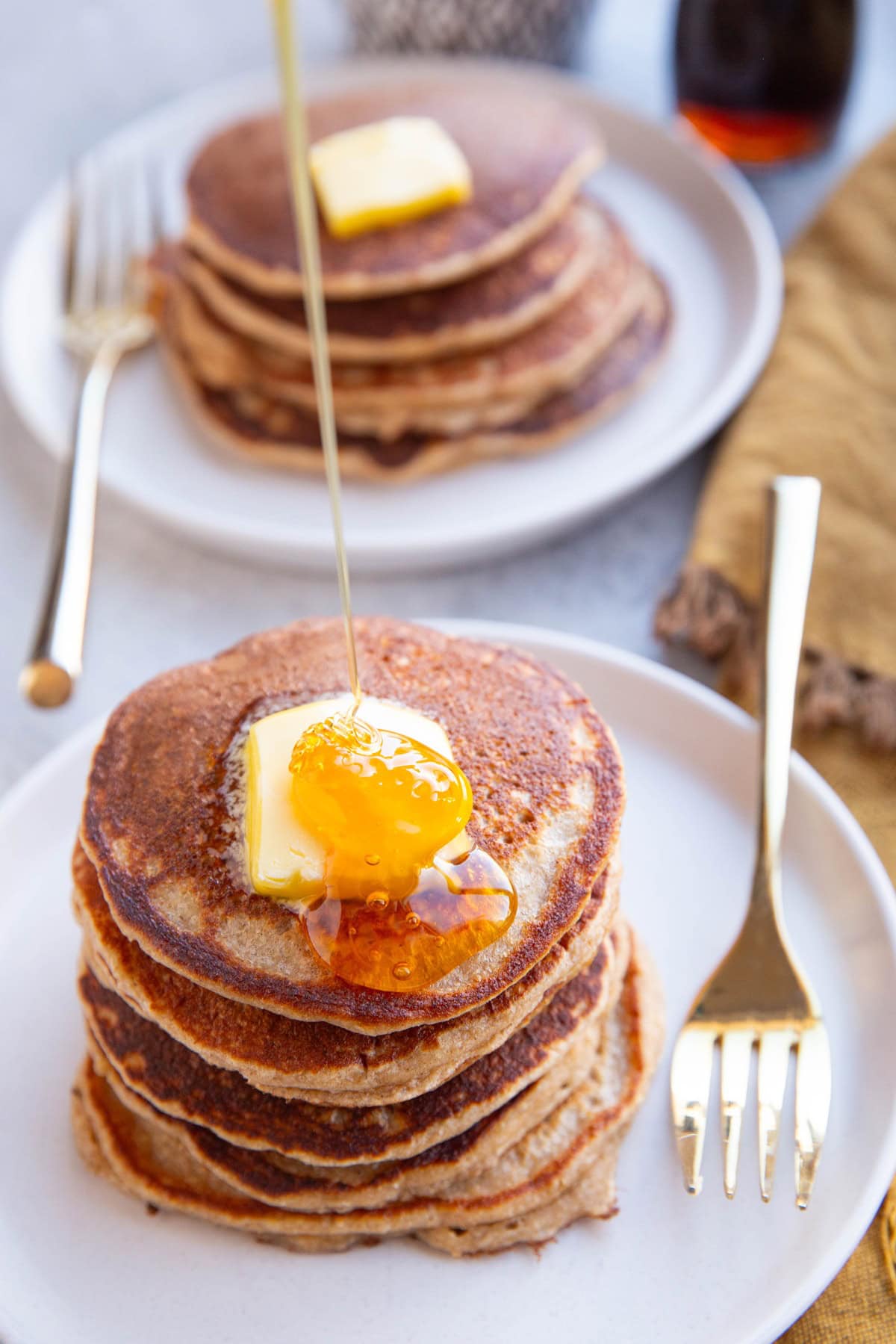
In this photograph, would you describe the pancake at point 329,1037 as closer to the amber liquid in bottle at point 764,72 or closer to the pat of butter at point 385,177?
the pat of butter at point 385,177

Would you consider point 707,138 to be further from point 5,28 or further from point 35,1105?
point 35,1105

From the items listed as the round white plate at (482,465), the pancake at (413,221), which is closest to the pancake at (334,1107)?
the round white plate at (482,465)

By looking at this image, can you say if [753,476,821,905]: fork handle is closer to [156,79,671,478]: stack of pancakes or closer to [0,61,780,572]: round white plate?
[0,61,780,572]: round white plate

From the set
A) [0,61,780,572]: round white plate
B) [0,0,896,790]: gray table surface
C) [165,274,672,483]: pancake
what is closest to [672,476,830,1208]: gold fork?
[0,0,896,790]: gray table surface

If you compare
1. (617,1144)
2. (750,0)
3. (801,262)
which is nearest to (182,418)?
(801,262)

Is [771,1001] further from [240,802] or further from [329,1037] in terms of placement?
[240,802]

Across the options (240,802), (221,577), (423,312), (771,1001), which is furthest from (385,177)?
(771,1001)

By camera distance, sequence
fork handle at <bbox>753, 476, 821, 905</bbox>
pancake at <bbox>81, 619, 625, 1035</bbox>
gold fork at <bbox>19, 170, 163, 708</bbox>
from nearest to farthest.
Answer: pancake at <bbox>81, 619, 625, 1035</bbox>, fork handle at <bbox>753, 476, 821, 905</bbox>, gold fork at <bbox>19, 170, 163, 708</bbox>
